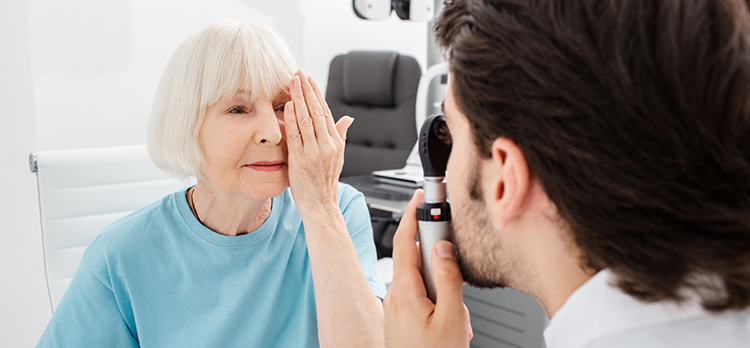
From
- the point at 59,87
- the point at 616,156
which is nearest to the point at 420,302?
the point at 616,156

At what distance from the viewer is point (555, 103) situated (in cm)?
53

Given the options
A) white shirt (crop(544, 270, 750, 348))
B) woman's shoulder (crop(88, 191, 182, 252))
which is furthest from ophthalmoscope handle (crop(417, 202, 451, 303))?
woman's shoulder (crop(88, 191, 182, 252))

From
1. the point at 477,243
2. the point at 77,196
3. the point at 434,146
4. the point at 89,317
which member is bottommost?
the point at 89,317

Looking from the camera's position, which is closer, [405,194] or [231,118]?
[231,118]

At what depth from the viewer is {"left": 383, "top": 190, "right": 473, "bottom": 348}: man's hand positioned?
0.73 m

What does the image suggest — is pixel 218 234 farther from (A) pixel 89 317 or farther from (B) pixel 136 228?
(A) pixel 89 317

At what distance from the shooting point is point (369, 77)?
293cm

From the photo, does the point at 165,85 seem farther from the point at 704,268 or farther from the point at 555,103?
the point at 704,268

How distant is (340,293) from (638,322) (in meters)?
0.56

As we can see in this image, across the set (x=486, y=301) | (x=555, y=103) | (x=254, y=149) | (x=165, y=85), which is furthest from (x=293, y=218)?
(x=486, y=301)

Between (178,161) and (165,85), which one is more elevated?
(165,85)

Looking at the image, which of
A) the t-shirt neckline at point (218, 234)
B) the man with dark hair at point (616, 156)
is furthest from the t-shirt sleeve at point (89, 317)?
the man with dark hair at point (616, 156)

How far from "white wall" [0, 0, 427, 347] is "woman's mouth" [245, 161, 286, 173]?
168cm

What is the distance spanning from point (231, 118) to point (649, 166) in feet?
2.48
